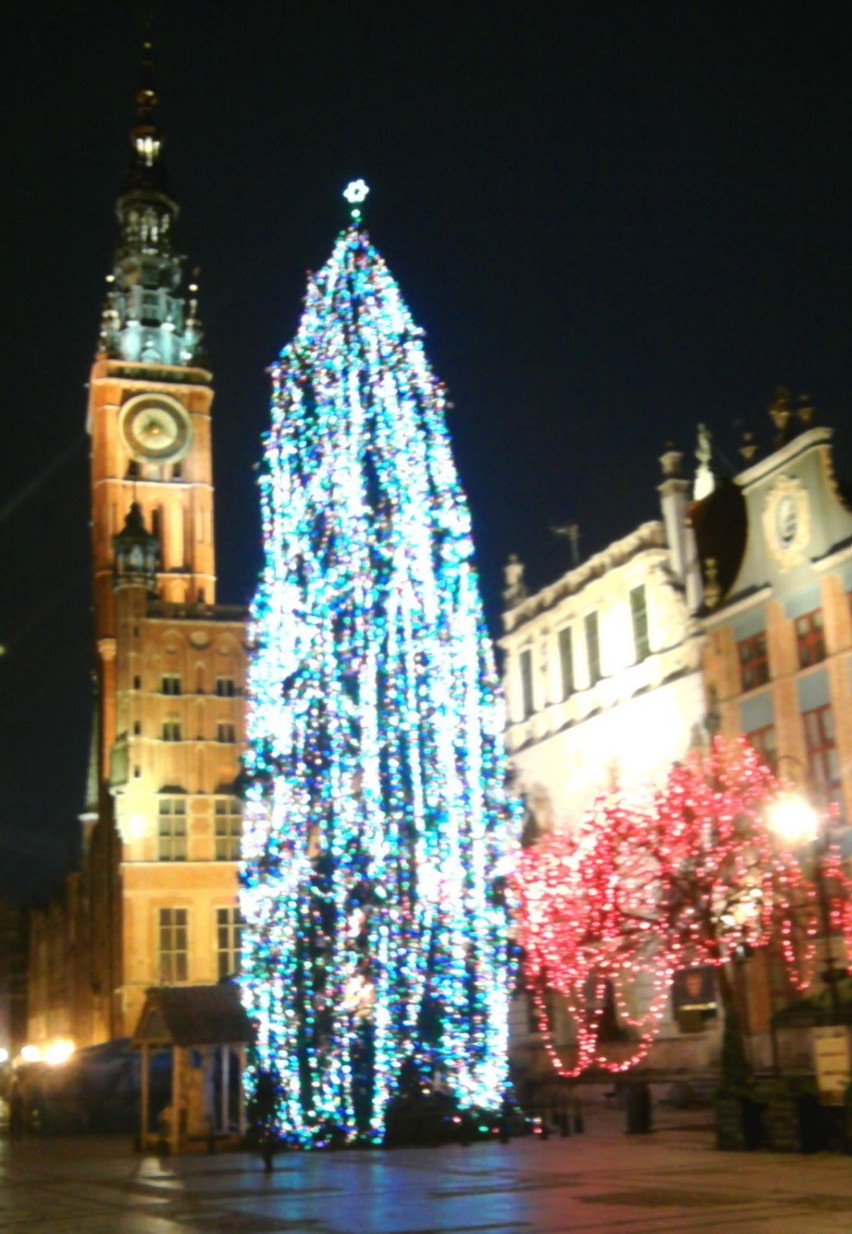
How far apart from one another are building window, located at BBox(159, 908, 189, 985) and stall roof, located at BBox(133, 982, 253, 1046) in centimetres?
2784

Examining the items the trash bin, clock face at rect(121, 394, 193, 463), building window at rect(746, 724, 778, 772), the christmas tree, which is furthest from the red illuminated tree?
clock face at rect(121, 394, 193, 463)

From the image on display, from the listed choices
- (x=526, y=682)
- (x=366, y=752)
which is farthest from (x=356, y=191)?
(x=526, y=682)

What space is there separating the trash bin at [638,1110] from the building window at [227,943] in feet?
105

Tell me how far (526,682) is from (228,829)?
18.2 m

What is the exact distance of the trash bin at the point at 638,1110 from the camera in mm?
27703

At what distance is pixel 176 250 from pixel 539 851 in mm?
53295

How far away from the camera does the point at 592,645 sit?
44.1 meters

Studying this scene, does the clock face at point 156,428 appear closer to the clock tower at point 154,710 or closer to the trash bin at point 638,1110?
the clock tower at point 154,710

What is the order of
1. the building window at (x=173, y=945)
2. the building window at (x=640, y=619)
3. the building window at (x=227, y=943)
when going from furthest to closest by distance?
the building window at (x=227, y=943) → the building window at (x=173, y=945) → the building window at (x=640, y=619)

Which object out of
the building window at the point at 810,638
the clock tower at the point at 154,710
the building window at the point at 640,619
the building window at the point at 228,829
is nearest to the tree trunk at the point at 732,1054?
the building window at the point at 810,638

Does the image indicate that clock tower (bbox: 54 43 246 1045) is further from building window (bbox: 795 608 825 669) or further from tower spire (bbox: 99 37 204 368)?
building window (bbox: 795 608 825 669)

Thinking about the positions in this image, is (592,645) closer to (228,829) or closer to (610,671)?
(610,671)

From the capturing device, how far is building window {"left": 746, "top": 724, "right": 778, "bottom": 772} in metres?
36.1

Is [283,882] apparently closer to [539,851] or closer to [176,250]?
[539,851]
